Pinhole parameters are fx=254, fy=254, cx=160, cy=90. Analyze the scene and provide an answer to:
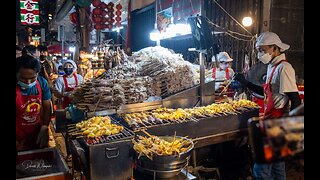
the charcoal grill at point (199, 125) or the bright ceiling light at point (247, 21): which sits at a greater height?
the bright ceiling light at point (247, 21)

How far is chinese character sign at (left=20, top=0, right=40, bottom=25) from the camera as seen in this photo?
1755 centimetres

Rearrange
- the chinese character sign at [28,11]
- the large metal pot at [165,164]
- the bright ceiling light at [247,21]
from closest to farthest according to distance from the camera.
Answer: the large metal pot at [165,164]
the bright ceiling light at [247,21]
the chinese character sign at [28,11]

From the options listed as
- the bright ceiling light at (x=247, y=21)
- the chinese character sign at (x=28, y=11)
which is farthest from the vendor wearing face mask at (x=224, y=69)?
the chinese character sign at (x=28, y=11)

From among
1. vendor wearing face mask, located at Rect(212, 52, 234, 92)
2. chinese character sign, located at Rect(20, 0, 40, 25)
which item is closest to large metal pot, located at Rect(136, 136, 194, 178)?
vendor wearing face mask, located at Rect(212, 52, 234, 92)

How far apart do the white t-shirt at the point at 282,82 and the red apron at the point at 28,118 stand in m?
4.08

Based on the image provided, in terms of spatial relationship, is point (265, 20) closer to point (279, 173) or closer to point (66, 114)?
point (279, 173)

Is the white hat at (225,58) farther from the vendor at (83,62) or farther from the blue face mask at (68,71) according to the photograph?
the vendor at (83,62)

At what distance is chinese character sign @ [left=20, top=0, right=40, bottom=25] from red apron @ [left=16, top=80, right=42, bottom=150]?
15976 millimetres

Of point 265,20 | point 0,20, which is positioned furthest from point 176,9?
point 0,20

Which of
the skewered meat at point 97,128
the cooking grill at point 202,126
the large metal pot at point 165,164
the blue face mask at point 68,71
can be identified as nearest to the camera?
the large metal pot at point 165,164

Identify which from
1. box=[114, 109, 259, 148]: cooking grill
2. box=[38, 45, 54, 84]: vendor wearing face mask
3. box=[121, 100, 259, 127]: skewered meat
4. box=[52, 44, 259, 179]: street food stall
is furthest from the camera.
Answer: box=[38, 45, 54, 84]: vendor wearing face mask

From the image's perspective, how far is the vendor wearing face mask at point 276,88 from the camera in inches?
166

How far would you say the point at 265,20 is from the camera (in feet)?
27.3

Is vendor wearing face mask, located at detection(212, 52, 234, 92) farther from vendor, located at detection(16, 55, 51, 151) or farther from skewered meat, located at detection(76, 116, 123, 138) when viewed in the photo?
vendor, located at detection(16, 55, 51, 151)
